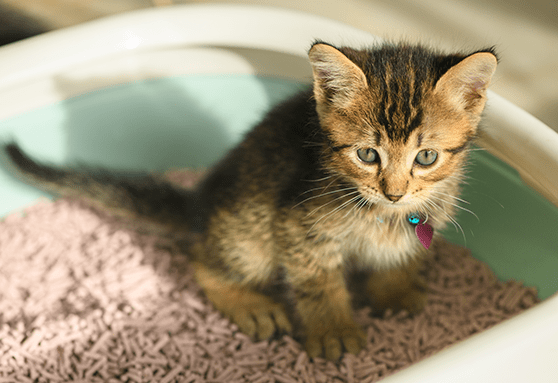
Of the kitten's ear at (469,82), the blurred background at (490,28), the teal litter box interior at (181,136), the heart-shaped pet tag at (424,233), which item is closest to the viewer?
the kitten's ear at (469,82)

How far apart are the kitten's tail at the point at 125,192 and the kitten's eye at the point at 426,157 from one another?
0.74m

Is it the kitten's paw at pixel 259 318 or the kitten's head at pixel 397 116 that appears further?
the kitten's paw at pixel 259 318

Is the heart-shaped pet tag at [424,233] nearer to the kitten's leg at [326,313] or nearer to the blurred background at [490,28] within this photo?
the kitten's leg at [326,313]

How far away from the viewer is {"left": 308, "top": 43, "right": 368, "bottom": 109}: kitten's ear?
967 mm

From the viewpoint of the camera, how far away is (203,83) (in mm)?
1847

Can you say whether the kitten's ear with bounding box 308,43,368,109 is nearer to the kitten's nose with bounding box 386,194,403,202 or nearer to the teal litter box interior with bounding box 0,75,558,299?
the kitten's nose with bounding box 386,194,403,202

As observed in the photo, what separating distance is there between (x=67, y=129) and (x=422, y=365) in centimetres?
158

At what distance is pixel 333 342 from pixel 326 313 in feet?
0.29

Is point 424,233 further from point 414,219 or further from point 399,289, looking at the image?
point 399,289

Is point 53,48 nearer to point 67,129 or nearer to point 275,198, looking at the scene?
point 67,129

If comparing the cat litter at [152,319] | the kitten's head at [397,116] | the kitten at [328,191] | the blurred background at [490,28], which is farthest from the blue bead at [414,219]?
the blurred background at [490,28]

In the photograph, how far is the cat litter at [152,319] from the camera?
4.39ft

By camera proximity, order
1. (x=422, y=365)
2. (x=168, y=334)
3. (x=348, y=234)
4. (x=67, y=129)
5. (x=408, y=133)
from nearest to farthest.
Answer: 1. (x=422, y=365)
2. (x=408, y=133)
3. (x=348, y=234)
4. (x=168, y=334)
5. (x=67, y=129)

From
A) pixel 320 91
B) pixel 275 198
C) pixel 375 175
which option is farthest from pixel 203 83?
pixel 375 175
